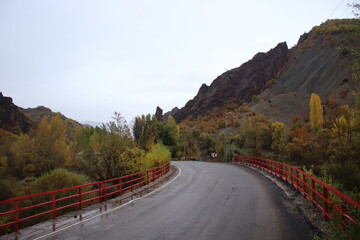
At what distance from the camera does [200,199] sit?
14.2 m

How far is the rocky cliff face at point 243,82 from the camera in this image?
160 metres

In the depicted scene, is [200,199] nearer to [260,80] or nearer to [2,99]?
[2,99]

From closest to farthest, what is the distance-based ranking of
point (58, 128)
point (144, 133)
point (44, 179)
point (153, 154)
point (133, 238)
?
point (133, 238), point (44, 179), point (153, 154), point (144, 133), point (58, 128)

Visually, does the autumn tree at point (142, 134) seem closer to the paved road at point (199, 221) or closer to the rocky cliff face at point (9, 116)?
the paved road at point (199, 221)

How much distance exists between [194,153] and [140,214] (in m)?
67.0

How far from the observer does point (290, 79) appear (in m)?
119

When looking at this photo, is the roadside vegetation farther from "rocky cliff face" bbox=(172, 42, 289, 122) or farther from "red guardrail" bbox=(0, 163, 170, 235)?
"rocky cliff face" bbox=(172, 42, 289, 122)

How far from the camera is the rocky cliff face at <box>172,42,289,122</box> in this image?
6294 inches

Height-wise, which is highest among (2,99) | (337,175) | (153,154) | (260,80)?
(260,80)

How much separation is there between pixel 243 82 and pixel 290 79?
52046 millimetres

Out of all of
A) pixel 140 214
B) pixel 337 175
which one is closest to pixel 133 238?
pixel 140 214

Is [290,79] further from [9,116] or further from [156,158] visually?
[156,158]

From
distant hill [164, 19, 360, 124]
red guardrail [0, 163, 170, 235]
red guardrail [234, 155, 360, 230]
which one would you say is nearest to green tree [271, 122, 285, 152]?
distant hill [164, 19, 360, 124]

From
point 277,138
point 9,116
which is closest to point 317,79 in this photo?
point 277,138
